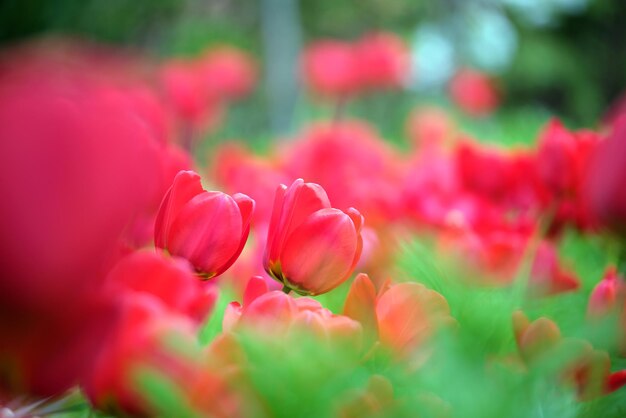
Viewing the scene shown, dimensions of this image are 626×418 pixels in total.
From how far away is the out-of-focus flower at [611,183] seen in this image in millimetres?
329

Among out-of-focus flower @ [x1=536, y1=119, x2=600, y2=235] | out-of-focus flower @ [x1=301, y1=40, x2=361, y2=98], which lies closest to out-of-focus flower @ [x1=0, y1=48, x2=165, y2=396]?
out-of-focus flower @ [x1=536, y1=119, x2=600, y2=235]

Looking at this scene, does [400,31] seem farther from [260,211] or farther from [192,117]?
[260,211]

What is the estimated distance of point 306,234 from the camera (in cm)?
24

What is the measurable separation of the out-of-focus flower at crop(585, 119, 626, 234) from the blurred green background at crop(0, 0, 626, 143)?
223cm

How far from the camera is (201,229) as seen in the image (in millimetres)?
240

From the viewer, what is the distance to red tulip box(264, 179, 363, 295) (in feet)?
0.79

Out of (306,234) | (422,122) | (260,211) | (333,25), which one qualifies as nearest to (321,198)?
(306,234)

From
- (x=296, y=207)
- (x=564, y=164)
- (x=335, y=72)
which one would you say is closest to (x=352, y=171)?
(x=564, y=164)

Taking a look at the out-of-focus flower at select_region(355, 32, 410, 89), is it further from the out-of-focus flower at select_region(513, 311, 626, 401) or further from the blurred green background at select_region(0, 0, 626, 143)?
the out-of-focus flower at select_region(513, 311, 626, 401)

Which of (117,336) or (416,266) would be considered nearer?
(117,336)

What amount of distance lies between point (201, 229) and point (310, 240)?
0.04m

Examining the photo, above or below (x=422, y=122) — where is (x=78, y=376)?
above

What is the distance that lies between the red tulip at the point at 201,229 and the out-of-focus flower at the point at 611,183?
0.19 m

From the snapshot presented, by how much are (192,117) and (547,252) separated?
3.24 feet
